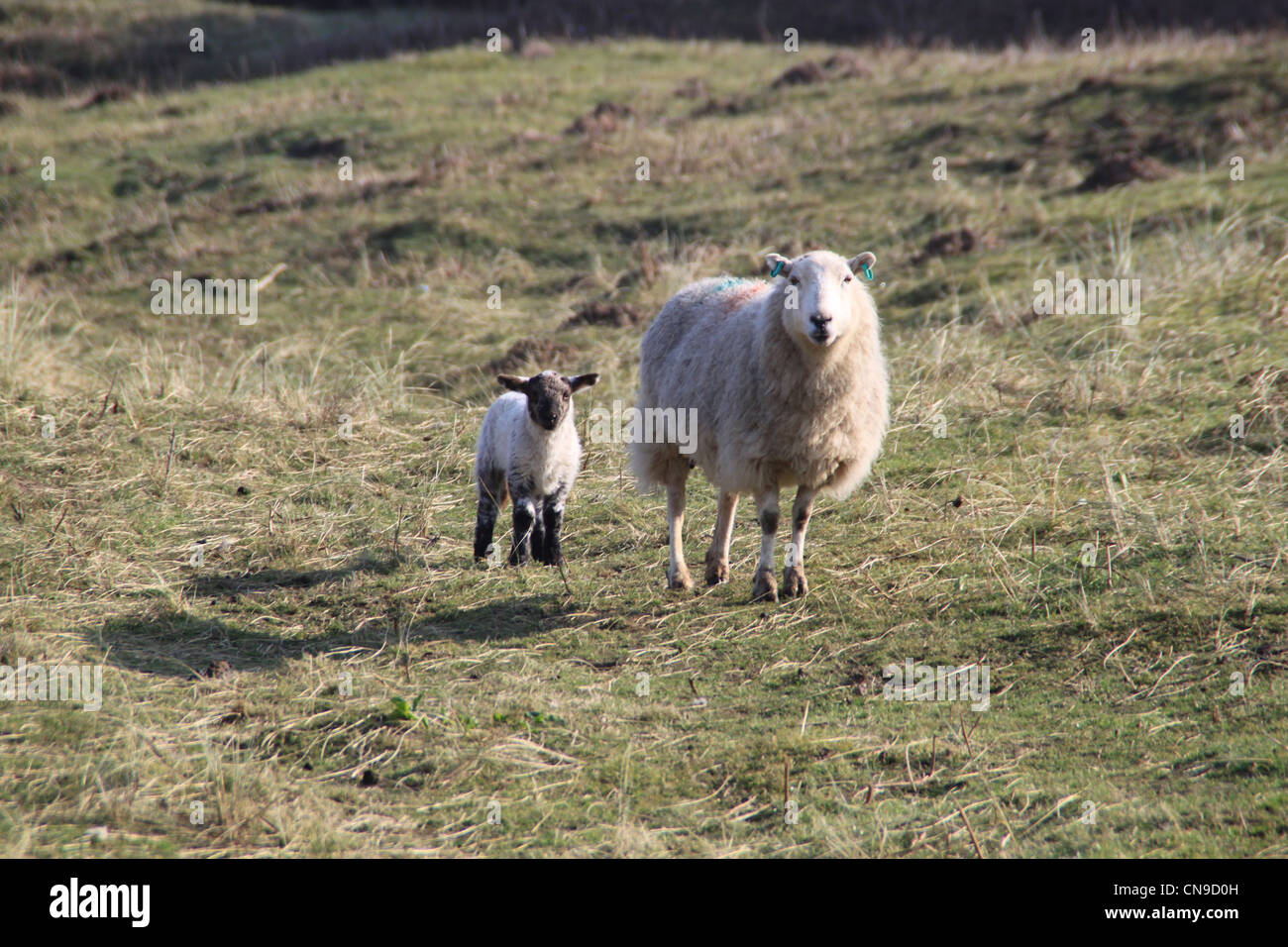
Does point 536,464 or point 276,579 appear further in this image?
point 536,464

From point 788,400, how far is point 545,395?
1557 millimetres

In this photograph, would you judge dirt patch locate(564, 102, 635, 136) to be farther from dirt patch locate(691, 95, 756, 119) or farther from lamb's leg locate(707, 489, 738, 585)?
lamb's leg locate(707, 489, 738, 585)

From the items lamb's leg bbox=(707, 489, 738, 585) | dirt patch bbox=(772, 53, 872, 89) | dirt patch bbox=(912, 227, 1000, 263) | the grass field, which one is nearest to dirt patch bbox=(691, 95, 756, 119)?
dirt patch bbox=(772, 53, 872, 89)

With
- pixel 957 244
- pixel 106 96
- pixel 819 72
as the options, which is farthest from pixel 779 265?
pixel 106 96

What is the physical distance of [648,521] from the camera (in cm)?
838

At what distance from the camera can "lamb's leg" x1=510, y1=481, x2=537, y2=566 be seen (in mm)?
7500

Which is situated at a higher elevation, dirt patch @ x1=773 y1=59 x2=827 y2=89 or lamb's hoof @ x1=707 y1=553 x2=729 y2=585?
dirt patch @ x1=773 y1=59 x2=827 y2=89

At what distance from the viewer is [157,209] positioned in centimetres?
1753

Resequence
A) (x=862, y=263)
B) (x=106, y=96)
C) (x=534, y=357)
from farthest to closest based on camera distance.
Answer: (x=106, y=96), (x=534, y=357), (x=862, y=263)

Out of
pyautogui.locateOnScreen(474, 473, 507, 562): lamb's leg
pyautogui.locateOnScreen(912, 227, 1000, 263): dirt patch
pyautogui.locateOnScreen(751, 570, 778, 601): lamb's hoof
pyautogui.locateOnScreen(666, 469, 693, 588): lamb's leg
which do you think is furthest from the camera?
pyautogui.locateOnScreen(912, 227, 1000, 263): dirt patch

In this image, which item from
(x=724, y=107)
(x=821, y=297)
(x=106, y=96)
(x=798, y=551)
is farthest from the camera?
(x=106, y=96)

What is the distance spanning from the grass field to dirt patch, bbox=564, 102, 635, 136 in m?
0.81

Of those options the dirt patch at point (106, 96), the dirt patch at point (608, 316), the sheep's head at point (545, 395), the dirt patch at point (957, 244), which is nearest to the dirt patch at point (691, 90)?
the dirt patch at point (957, 244)

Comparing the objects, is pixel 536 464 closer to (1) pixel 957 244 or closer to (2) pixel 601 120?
(1) pixel 957 244
